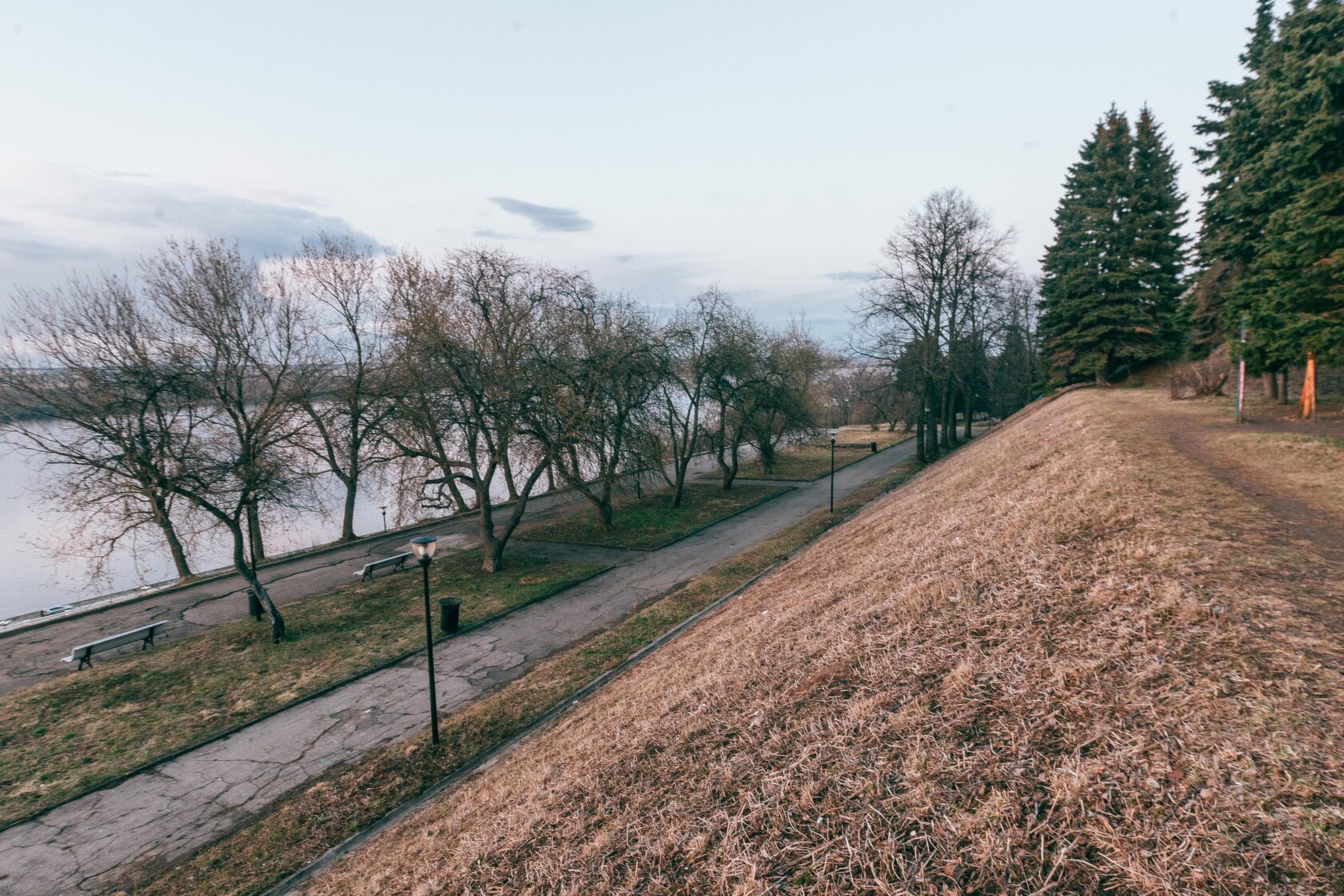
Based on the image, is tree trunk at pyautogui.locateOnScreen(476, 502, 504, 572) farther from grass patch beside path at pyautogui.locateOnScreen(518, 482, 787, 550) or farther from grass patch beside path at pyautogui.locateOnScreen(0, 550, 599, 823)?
grass patch beside path at pyautogui.locateOnScreen(518, 482, 787, 550)

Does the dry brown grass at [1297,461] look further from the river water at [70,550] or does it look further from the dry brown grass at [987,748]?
the river water at [70,550]

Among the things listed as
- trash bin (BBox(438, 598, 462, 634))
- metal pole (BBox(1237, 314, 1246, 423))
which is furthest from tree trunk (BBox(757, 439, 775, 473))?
trash bin (BBox(438, 598, 462, 634))

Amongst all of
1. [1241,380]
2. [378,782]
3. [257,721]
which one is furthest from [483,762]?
A: [1241,380]

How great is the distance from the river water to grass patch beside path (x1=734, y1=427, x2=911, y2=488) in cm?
2219

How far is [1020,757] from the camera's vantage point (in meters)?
4.22

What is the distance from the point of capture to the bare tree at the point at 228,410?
13805 millimetres

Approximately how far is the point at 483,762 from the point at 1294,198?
24.6 meters

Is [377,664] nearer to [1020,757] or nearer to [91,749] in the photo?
[91,749]

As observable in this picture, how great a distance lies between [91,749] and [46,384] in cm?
881

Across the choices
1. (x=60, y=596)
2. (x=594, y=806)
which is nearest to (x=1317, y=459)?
(x=594, y=806)

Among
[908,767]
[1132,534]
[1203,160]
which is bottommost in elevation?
[908,767]

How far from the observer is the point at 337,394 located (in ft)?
75.9

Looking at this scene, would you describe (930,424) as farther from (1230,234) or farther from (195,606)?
(195,606)

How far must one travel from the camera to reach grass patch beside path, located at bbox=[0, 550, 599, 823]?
30.6 ft
